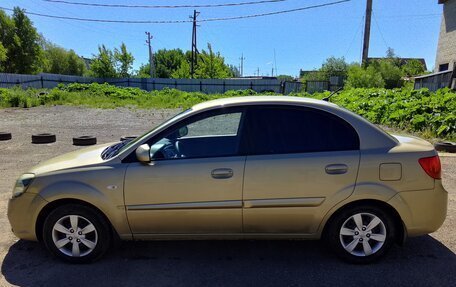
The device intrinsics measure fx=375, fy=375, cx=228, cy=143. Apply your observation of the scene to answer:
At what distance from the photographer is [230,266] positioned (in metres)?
3.74

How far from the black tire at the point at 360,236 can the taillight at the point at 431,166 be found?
562 millimetres

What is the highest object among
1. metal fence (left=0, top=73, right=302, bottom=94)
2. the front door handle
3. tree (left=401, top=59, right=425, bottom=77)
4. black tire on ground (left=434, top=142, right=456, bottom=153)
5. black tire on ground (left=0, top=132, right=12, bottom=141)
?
tree (left=401, top=59, right=425, bottom=77)

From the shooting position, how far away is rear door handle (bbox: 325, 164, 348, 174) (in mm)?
3539

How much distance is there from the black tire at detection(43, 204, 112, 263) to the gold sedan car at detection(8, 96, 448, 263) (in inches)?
0.4

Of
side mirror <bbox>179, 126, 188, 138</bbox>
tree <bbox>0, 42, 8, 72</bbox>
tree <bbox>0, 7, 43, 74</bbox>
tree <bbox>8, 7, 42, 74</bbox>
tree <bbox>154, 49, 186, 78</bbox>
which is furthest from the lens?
tree <bbox>154, 49, 186, 78</bbox>

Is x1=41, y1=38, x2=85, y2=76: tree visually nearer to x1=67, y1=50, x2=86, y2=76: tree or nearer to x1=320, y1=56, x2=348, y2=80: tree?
x1=67, y1=50, x2=86, y2=76: tree

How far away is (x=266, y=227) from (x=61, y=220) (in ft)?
6.69

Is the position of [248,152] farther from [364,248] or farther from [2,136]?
[2,136]

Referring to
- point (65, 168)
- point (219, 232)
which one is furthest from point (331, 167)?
point (65, 168)

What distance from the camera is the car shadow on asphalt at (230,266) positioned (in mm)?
3455

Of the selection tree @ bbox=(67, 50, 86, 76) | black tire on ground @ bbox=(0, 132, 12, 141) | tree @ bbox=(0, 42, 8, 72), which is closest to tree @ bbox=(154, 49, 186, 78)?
tree @ bbox=(67, 50, 86, 76)

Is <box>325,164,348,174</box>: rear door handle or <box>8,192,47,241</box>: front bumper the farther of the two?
<box>8,192,47,241</box>: front bumper

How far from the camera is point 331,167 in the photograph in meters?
3.54

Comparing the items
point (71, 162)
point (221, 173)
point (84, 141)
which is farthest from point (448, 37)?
point (71, 162)
